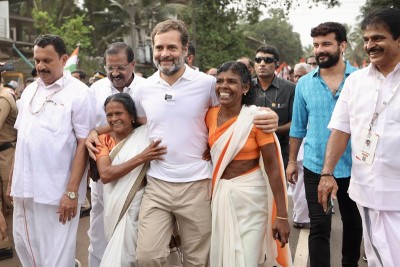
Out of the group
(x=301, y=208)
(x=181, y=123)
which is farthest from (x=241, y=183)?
(x=301, y=208)

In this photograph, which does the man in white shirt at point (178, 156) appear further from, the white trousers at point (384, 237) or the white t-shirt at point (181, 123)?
the white trousers at point (384, 237)

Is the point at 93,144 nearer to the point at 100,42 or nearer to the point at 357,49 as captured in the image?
the point at 100,42

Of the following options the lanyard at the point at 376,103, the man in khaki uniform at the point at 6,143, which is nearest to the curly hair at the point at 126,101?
the man in khaki uniform at the point at 6,143

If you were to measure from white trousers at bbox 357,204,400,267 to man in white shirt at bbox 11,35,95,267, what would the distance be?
208 cm

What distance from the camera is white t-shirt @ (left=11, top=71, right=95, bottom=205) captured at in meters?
3.61

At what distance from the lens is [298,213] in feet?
20.2

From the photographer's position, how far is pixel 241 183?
11.2ft

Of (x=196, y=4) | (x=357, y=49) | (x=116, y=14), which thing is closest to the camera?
(x=196, y=4)

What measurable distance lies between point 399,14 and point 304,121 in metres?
1.51

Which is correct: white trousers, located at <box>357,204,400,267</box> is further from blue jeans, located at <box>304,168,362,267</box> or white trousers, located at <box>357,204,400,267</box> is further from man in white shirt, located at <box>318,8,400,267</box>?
blue jeans, located at <box>304,168,362,267</box>

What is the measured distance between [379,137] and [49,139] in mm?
2269


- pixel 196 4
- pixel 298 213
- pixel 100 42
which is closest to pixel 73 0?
pixel 100 42

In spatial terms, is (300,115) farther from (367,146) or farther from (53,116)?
(53,116)

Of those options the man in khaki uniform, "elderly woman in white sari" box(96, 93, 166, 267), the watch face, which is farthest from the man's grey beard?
the man in khaki uniform
